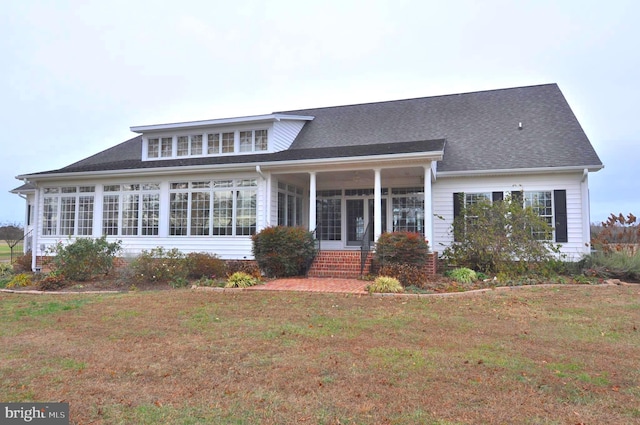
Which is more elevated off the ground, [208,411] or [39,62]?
[39,62]

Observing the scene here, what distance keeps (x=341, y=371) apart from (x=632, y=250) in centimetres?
1147

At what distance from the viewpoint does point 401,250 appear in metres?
11.0

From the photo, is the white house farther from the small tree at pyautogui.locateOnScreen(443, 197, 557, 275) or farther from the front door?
the small tree at pyautogui.locateOnScreen(443, 197, 557, 275)

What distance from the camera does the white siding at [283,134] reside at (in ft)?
50.2

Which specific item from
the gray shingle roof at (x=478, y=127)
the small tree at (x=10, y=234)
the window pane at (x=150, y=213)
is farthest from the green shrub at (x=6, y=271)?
the gray shingle roof at (x=478, y=127)

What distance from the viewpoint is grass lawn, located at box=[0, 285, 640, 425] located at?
11.2ft

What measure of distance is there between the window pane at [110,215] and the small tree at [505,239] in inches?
486

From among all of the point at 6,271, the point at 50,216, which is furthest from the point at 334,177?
the point at 6,271

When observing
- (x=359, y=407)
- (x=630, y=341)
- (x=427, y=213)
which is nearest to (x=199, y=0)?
(x=427, y=213)

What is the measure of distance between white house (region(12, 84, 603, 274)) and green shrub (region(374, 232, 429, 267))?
1252 mm

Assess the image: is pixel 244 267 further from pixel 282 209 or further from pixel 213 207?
pixel 282 209

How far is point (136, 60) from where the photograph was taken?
15.8 meters

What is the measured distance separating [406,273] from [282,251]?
147 inches

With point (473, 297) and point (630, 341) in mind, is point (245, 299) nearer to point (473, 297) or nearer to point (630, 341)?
point (473, 297)
